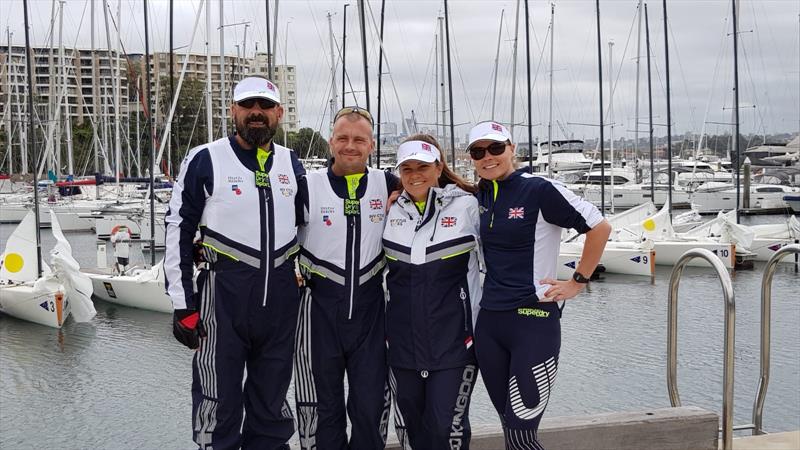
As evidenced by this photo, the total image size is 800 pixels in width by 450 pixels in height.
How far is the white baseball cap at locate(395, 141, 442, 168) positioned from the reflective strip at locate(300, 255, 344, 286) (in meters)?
0.59

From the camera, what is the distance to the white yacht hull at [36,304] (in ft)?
63.5

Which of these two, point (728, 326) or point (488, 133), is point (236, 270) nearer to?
point (488, 133)

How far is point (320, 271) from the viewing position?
4031 millimetres

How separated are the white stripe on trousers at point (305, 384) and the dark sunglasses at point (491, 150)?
103 cm

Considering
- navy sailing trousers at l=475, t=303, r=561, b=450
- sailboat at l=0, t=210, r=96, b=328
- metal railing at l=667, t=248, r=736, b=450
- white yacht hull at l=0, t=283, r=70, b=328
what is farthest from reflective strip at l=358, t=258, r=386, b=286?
white yacht hull at l=0, t=283, r=70, b=328

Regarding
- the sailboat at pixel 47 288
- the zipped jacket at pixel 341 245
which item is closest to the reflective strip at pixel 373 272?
the zipped jacket at pixel 341 245

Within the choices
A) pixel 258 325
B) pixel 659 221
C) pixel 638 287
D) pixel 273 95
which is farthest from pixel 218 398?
pixel 659 221

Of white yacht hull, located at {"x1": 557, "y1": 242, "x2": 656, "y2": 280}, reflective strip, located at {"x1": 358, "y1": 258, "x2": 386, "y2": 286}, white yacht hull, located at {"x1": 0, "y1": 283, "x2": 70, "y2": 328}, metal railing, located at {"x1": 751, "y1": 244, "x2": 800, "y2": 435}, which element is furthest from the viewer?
white yacht hull, located at {"x1": 557, "y1": 242, "x2": 656, "y2": 280}

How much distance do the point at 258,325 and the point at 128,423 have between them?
9.66 meters

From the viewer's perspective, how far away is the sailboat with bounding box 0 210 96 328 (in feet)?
63.6

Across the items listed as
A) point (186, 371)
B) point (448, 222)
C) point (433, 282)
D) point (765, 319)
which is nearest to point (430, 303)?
point (433, 282)

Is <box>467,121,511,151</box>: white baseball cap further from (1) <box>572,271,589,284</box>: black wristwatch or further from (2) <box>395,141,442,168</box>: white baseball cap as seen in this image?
(1) <box>572,271,589,284</box>: black wristwatch

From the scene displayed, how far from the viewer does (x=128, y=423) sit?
1265cm

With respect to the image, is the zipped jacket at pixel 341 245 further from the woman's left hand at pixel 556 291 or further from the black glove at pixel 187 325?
the woman's left hand at pixel 556 291
